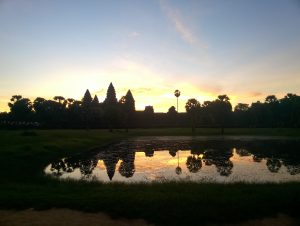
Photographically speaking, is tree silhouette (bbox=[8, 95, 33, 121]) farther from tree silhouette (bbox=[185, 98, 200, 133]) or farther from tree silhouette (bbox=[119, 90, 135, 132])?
tree silhouette (bbox=[185, 98, 200, 133])

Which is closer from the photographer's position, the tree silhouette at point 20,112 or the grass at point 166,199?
the grass at point 166,199

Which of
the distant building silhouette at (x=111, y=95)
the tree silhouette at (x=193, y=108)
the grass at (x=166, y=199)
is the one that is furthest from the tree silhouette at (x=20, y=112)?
the grass at (x=166, y=199)

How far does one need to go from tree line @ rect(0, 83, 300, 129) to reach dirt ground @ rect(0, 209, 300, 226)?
289 feet

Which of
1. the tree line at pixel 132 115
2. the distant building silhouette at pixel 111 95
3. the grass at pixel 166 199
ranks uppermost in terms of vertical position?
the distant building silhouette at pixel 111 95

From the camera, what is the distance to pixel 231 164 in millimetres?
34125

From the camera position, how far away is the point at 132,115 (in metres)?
131

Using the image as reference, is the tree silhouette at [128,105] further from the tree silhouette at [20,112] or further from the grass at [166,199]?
the grass at [166,199]

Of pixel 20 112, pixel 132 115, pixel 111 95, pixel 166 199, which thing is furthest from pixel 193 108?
pixel 166 199

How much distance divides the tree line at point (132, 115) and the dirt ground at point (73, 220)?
8802 centimetres

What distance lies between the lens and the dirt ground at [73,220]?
1395 centimetres

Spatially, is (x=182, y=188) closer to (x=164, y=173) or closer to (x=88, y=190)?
(x=88, y=190)

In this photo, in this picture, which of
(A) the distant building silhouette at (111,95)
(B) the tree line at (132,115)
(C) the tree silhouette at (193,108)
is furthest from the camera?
(A) the distant building silhouette at (111,95)

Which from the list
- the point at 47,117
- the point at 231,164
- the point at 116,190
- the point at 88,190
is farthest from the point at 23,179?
the point at 47,117

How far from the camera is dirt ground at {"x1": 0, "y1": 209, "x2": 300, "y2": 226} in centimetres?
1395
